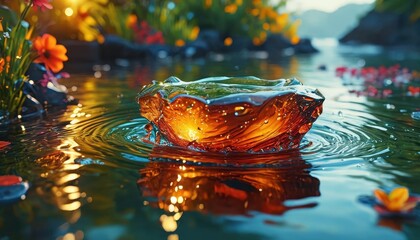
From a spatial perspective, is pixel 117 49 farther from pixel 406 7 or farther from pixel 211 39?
pixel 406 7

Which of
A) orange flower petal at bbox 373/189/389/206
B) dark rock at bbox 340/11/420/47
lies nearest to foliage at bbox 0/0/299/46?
orange flower petal at bbox 373/189/389/206

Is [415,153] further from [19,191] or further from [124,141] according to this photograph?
[19,191]

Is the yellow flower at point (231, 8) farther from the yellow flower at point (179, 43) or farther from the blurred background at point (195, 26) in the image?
the yellow flower at point (179, 43)

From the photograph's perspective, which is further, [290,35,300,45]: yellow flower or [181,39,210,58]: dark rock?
[290,35,300,45]: yellow flower

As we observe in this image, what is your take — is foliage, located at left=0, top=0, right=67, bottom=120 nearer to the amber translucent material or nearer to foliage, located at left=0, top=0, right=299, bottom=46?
the amber translucent material

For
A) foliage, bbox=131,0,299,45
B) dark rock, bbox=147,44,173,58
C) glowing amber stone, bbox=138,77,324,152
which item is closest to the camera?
glowing amber stone, bbox=138,77,324,152

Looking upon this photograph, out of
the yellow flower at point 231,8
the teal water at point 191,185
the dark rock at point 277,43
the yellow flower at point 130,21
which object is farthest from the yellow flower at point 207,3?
the teal water at point 191,185

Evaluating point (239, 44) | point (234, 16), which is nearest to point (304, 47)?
point (239, 44)
